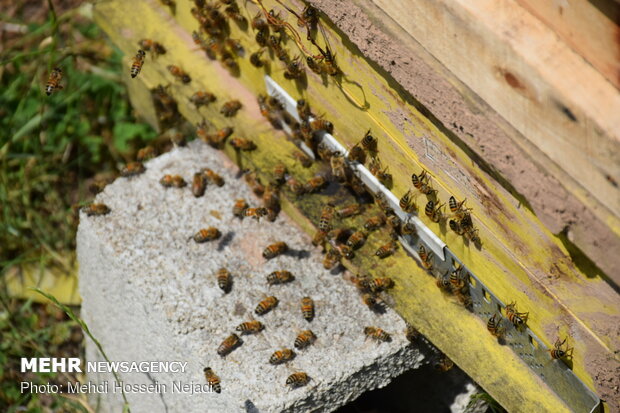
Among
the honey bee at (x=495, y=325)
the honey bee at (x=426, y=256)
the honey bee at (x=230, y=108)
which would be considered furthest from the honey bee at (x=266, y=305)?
the honey bee at (x=230, y=108)

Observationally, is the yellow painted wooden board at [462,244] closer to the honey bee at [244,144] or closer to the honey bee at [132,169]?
the honey bee at [244,144]

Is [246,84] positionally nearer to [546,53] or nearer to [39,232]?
[39,232]

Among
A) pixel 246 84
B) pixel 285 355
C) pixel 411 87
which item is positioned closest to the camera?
pixel 411 87

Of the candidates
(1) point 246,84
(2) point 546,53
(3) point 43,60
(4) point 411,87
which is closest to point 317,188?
(1) point 246,84

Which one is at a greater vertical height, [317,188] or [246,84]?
[246,84]

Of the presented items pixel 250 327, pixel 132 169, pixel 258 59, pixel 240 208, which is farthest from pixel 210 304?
pixel 258 59

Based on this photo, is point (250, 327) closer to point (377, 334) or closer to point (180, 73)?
point (377, 334)
